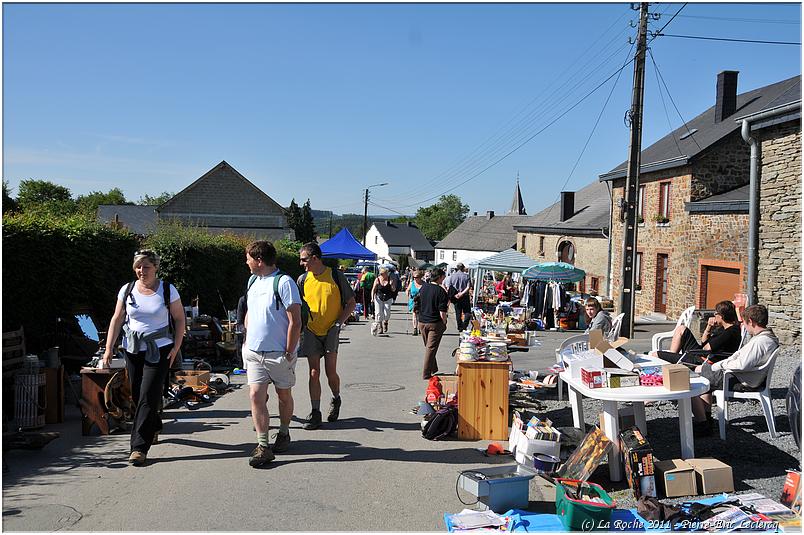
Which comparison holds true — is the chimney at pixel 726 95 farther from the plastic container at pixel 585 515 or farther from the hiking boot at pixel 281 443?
the plastic container at pixel 585 515

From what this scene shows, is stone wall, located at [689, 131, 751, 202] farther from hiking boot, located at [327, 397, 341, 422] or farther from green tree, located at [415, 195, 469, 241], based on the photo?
green tree, located at [415, 195, 469, 241]

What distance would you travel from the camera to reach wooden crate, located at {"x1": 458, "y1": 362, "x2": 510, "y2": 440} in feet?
23.4

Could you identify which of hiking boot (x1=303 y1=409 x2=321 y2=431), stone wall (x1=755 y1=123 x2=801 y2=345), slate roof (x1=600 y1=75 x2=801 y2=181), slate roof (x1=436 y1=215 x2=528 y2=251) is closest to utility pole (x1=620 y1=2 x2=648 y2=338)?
stone wall (x1=755 y1=123 x2=801 y2=345)

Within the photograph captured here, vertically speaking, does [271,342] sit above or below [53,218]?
below

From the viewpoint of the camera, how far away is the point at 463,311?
1883cm

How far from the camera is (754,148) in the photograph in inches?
618

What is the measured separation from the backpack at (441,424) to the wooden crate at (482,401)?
80 mm

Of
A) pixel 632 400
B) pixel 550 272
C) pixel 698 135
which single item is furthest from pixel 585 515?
pixel 698 135

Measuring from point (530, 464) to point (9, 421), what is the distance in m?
5.38

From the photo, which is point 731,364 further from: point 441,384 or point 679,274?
point 679,274

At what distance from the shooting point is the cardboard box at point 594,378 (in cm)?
594

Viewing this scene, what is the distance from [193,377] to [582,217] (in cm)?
3139

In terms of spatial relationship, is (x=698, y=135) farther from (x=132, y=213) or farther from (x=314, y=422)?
(x=132, y=213)

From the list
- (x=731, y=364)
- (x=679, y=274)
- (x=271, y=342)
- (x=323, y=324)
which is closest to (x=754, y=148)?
(x=679, y=274)
